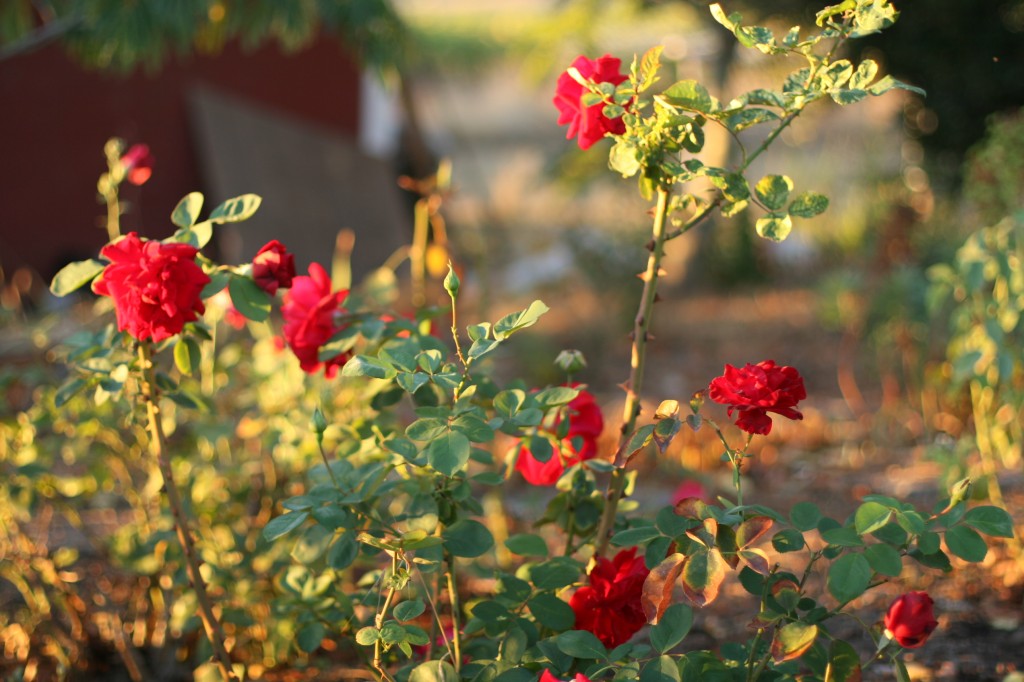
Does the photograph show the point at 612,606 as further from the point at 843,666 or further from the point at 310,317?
the point at 310,317

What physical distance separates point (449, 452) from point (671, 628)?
0.37 metres

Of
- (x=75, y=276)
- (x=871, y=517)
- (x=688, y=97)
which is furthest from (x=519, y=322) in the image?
(x=75, y=276)

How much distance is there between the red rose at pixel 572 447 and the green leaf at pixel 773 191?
397 mm

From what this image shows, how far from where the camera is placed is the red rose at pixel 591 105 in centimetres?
144

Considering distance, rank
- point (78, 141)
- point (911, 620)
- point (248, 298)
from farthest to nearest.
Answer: point (78, 141), point (248, 298), point (911, 620)

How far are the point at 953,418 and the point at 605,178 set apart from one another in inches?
172

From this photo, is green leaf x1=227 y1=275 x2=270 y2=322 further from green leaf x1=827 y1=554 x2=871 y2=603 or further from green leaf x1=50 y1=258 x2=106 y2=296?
green leaf x1=827 y1=554 x2=871 y2=603

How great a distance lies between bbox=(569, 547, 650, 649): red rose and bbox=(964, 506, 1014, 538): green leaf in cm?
44

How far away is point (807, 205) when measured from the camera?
142 cm

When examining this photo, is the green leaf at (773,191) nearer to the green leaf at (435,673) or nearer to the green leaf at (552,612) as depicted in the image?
the green leaf at (552,612)

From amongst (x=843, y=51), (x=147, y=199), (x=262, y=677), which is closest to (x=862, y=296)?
(x=843, y=51)

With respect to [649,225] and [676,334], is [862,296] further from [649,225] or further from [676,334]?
[649,225]

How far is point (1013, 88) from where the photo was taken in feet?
19.2

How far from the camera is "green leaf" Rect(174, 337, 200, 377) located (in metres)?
1.60
